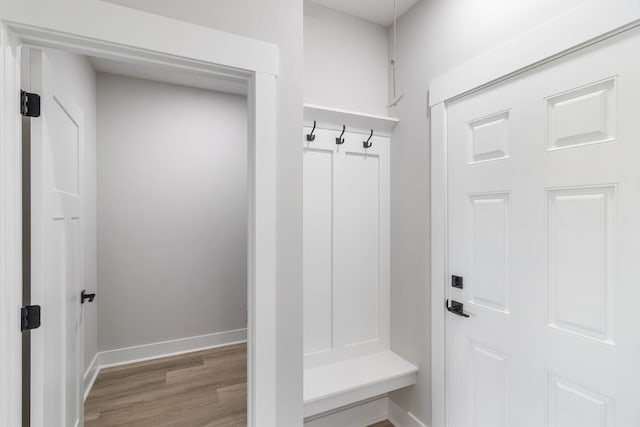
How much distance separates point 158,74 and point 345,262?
2350mm

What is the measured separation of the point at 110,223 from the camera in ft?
9.02

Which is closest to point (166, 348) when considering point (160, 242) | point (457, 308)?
point (160, 242)

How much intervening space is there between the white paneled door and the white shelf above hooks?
47cm

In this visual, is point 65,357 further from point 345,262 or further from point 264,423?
point 345,262

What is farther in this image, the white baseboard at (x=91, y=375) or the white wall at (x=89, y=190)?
Result: the white baseboard at (x=91, y=375)

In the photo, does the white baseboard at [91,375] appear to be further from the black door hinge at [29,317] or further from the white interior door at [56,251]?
the black door hinge at [29,317]

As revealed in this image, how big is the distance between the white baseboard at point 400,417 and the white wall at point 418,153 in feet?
0.10

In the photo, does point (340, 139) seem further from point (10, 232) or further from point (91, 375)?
point (91, 375)

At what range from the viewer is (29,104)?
3.41 ft

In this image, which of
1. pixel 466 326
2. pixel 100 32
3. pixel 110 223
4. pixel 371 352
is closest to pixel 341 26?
pixel 100 32

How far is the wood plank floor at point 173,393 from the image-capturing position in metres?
2.10

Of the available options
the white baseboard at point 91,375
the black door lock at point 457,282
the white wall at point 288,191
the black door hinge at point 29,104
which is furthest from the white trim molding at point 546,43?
the white baseboard at point 91,375

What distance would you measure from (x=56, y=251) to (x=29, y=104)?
1.84 feet

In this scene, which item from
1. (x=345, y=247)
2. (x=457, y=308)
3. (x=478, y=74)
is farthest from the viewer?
(x=345, y=247)
